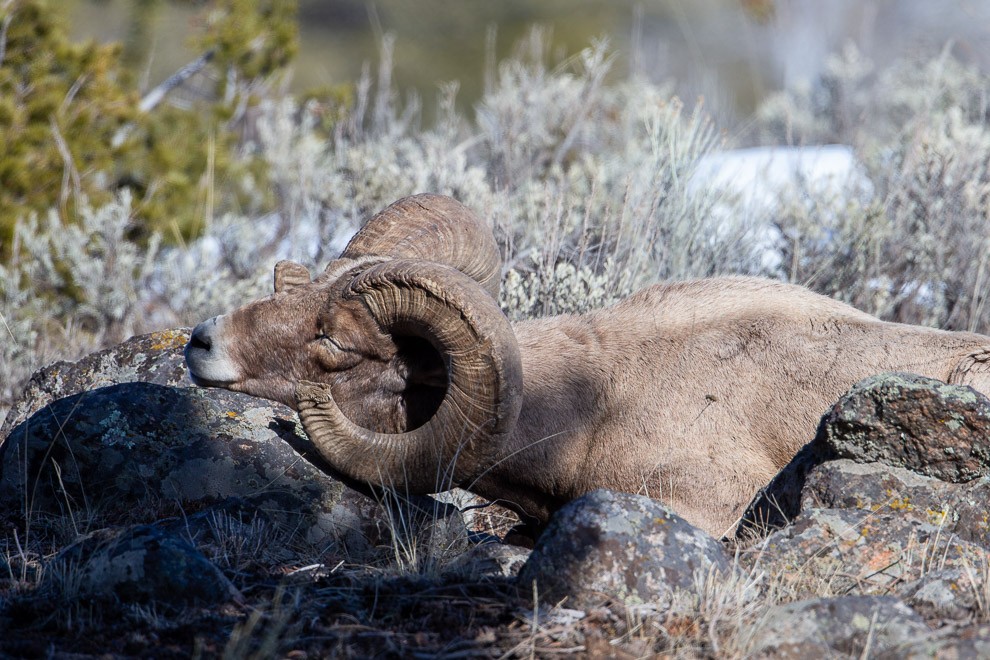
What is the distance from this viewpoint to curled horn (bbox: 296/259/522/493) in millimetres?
4375

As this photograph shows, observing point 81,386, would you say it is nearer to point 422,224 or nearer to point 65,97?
point 422,224

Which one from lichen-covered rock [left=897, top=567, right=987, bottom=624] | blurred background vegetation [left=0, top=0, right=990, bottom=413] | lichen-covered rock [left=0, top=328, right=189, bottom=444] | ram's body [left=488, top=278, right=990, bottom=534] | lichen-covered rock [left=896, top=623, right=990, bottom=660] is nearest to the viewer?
lichen-covered rock [left=896, top=623, right=990, bottom=660]

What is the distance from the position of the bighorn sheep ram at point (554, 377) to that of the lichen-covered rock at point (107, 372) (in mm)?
713

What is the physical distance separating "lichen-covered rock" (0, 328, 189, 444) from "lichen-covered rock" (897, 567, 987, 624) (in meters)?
3.71

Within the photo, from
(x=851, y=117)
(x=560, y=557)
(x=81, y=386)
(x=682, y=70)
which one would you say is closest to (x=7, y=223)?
(x=81, y=386)

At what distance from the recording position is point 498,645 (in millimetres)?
3094

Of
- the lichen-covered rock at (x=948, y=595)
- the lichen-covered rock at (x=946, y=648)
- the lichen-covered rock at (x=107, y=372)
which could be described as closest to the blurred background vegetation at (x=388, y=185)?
the lichen-covered rock at (x=107, y=372)

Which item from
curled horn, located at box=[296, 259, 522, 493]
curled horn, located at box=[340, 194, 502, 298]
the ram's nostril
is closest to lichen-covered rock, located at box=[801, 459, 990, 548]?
curled horn, located at box=[296, 259, 522, 493]

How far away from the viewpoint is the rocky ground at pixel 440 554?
3.10 meters

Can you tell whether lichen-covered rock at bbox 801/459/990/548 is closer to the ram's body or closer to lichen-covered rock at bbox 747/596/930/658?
the ram's body

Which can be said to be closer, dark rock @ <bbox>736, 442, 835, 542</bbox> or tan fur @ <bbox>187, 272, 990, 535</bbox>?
dark rock @ <bbox>736, 442, 835, 542</bbox>

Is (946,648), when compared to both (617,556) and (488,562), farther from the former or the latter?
(488,562)

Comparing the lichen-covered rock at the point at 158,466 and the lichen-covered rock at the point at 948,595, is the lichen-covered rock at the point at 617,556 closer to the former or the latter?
the lichen-covered rock at the point at 948,595

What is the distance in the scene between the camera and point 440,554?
13.6 ft
